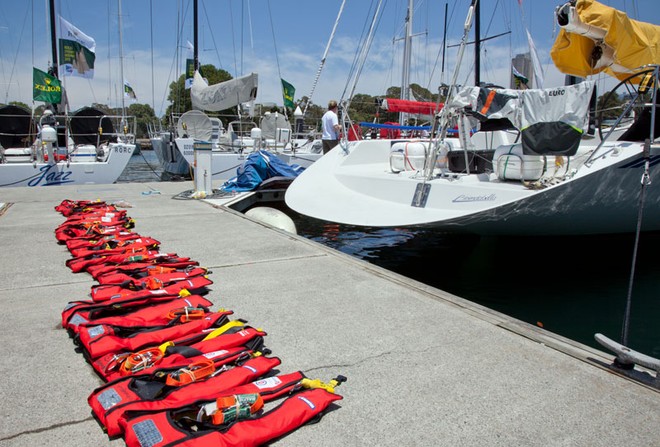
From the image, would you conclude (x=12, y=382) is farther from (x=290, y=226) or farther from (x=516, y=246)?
(x=516, y=246)

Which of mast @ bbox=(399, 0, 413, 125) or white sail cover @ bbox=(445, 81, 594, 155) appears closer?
white sail cover @ bbox=(445, 81, 594, 155)

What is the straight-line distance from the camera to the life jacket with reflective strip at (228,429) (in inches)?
65.2

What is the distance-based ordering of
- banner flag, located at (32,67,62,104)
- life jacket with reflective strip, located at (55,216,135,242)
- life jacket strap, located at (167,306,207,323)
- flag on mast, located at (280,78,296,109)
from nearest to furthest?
life jacket strap, located at (167,306,207,323)
life jacket with reflective strip, located at (55,216,135,242)
banner flag, located at (32,67,62,104)
flag on mast, located at (280,78,296,109)

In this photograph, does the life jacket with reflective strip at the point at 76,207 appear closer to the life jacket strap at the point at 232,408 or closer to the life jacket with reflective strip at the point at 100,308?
the life jacket with reflective strip at the point at 100,308

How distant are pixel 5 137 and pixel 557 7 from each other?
17888 mm

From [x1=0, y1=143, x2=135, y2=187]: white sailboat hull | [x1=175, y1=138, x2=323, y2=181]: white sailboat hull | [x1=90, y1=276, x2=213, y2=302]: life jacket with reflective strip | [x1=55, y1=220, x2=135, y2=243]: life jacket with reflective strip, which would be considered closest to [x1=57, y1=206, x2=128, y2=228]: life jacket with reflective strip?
[x1=55, y1=220, x2=135, y2=243]: life jacket with reflective strip

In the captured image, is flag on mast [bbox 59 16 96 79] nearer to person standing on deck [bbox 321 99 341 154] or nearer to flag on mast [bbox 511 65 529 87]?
person standing on deck [bbox 321 99 341 154]

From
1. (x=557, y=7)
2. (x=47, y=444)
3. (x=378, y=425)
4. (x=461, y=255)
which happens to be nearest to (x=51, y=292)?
(x=47, y=444)

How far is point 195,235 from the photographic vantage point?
565 cm

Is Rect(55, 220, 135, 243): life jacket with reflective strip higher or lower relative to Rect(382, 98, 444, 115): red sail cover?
lower

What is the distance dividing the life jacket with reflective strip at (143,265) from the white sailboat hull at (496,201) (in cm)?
221

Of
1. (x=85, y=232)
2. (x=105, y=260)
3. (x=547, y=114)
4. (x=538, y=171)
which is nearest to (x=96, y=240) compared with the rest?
(x=85, y=232)

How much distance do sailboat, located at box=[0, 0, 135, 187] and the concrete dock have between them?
1044 cm

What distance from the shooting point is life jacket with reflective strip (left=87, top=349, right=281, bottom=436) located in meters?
1.82
